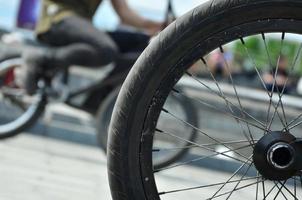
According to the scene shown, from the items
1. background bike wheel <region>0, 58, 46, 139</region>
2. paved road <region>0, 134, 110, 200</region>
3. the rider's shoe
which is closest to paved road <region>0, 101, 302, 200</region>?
paved road <region>0, 134, 110, 200</region>

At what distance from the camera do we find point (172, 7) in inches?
231

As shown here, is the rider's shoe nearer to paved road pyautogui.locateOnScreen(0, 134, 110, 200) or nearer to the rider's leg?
the rider's leg

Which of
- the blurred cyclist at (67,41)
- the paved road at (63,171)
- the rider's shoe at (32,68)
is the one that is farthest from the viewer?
the rider's shoe at (32,68)

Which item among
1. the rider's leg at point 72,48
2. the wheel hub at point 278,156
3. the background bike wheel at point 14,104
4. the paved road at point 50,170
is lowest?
the wheel hub at point 278,156

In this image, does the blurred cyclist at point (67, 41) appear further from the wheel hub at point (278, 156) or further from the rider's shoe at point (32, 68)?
the wheel hub at point (278, 156)

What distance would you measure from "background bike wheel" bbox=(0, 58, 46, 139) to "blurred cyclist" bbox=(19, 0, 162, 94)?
16 centimetres

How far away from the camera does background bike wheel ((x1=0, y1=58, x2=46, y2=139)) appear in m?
5.83

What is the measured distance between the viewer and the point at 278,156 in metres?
2.59

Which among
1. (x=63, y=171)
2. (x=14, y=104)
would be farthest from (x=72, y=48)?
(x=63, y=171)

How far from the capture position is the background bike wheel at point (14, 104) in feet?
19.1

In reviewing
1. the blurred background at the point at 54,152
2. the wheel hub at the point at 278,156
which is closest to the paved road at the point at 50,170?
the blurred background at the point at 54,152

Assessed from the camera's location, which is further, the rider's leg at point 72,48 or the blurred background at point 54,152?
the rider's leg at point 72,48

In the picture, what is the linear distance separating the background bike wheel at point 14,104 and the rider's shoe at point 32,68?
0.10 metres

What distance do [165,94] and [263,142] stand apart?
13.9 inches
